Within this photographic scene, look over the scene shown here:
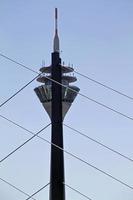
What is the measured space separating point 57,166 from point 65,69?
3339cm

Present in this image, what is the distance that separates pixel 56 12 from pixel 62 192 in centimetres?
1321

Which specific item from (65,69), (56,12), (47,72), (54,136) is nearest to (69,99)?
(65,69)

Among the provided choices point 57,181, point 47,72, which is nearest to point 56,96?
point 57,181

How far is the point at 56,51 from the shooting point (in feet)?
90.4

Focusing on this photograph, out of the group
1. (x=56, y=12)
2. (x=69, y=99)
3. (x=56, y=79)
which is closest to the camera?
(x=56, y=79)

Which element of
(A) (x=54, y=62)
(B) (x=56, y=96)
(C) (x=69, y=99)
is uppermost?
(A) (x=54, y=62)

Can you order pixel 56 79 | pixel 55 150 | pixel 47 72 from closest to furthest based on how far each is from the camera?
pixel 56 79, pixel 55 150, pixel 47 72

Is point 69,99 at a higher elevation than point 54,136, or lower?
lower

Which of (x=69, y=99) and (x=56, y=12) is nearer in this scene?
(x=56, y=12)

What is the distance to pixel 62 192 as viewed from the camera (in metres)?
25.0

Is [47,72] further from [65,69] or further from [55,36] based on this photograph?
[55,36]

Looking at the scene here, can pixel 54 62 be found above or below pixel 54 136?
above

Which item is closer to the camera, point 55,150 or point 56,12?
point 55,150

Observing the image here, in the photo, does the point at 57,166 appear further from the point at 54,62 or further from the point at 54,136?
the point at 54,62
